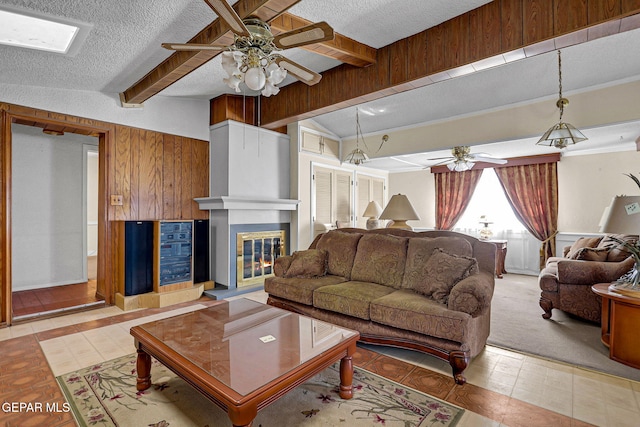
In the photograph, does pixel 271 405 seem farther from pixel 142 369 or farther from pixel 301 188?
pixel 301 188

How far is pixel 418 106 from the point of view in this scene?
15.5 feet

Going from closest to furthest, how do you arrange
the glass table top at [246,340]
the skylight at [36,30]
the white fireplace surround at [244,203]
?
the glass table top at [246,340]
the skylight at [36,30]
the white fireplace surround at [244,203]

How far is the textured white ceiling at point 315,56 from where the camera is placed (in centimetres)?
237

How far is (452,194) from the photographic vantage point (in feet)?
23.7

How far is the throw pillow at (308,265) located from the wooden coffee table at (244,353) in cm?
97

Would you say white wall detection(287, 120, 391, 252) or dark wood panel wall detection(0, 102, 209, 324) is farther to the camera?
white wall detection(287, 120, 391, 252)

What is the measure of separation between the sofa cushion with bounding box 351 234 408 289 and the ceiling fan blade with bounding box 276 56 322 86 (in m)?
1.74

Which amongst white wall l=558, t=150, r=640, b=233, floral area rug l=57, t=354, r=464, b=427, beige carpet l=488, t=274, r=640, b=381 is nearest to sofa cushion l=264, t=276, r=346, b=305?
floral area rug l=57, t=354, r=464, b=427

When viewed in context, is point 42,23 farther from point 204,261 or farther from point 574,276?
point 574,276

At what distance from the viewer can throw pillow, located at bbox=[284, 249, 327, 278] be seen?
3.49 meters

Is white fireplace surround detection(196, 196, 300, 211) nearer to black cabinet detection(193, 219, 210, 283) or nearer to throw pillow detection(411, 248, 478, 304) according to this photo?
black cabinet detection(193, 219, 210, 283)

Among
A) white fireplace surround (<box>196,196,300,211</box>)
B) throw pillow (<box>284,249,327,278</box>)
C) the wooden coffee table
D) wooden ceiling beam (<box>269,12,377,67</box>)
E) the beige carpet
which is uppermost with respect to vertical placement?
wooden ceiling beam (<box>269,12,377,67</box>)

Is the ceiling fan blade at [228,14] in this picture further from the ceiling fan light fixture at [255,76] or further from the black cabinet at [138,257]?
the black cabinet at [138,257]

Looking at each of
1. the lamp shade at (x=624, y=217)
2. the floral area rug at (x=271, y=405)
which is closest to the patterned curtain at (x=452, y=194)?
the lamp shade at (x=624, y=217)
